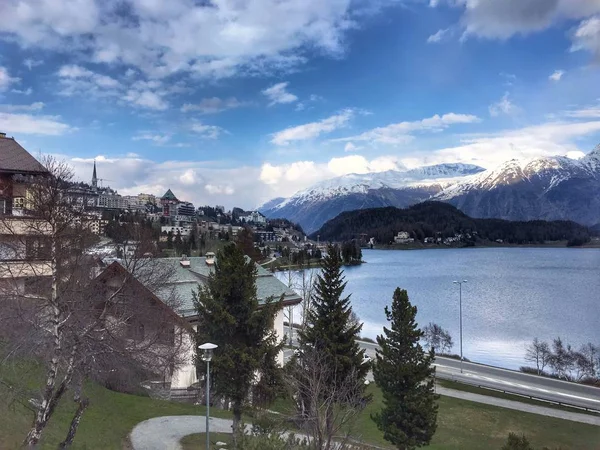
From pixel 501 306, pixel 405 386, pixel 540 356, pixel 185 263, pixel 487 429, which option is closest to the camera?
pixel 405 386

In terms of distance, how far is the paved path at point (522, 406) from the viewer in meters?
23.4

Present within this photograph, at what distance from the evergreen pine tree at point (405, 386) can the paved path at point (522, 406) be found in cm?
1157

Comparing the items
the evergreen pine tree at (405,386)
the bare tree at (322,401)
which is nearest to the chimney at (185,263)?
the bare tree at (322,401)

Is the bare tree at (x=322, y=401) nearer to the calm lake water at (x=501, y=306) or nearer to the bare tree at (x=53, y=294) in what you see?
the bare tree at (x=53, y=294)

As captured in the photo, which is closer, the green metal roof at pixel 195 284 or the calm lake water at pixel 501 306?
the green metal roof at pixel 195 284

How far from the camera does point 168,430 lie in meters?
16.3

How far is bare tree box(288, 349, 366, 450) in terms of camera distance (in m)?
11.0

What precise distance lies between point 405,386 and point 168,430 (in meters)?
8.13

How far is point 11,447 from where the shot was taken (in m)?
10.5

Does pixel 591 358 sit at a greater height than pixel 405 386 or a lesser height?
lesser

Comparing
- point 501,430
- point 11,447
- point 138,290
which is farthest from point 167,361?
point 501,430

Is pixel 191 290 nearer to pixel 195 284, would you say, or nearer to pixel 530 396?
pixel 195 284

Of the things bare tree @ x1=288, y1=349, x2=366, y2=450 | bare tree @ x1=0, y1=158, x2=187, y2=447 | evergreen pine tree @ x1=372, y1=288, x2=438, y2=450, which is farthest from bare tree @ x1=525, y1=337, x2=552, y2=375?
bare tree @ x1=0, y1=158, x2=187, y2=447

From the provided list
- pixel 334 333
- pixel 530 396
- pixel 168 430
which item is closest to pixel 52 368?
pixel 168 430
